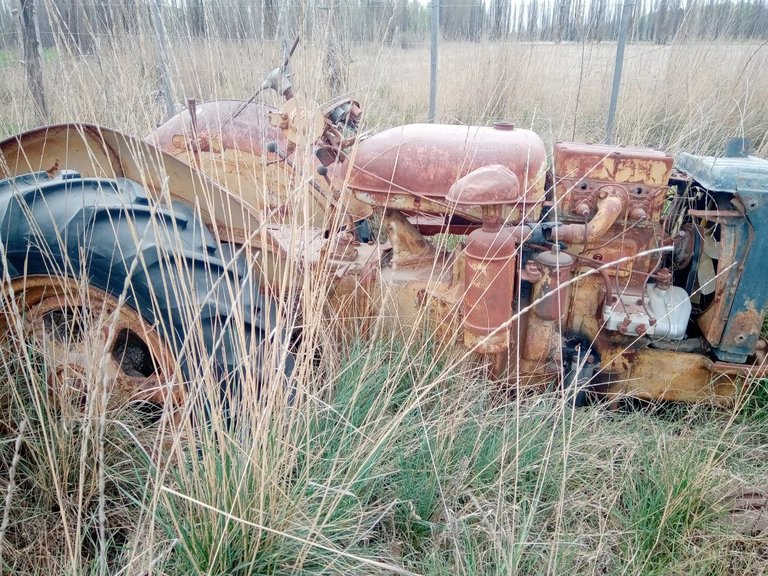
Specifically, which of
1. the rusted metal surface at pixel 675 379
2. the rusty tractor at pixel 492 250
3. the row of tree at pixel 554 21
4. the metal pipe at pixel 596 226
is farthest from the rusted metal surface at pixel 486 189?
the row of tree at pixel 554 21

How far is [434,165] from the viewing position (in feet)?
6.36

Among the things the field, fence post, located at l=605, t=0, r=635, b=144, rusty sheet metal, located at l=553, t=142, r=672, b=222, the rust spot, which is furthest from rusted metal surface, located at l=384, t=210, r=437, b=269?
fence post, located at l=605, t=0, r=635, b=144

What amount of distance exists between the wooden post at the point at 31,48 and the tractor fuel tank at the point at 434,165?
3.48 m

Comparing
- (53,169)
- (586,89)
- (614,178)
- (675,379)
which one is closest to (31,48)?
(53,169)

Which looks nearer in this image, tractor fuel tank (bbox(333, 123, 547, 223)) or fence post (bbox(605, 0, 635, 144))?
tractor fuel tank (bbox(333, 123, 547, 223))

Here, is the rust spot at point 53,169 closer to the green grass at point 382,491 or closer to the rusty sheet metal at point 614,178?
the green grass at point 382,491

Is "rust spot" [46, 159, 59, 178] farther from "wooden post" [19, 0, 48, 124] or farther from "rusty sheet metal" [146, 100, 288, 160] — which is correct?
"wooden post" [19, 0, 48, 124]

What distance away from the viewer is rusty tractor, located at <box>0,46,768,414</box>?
1641 millimetres

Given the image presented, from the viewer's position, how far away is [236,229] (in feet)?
6.20

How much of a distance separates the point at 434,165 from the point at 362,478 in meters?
1.06

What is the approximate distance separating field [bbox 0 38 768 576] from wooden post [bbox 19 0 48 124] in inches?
112

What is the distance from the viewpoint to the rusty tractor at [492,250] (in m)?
1.64

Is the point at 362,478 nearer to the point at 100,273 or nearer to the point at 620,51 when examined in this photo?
the point at 100,273

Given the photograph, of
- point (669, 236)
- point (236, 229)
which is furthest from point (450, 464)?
point (669, 236)
